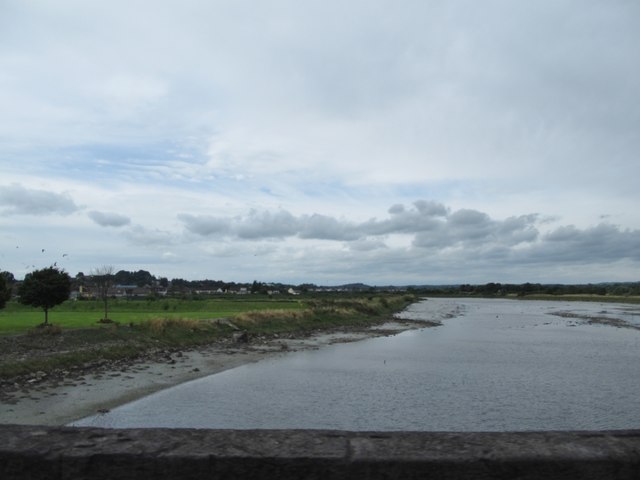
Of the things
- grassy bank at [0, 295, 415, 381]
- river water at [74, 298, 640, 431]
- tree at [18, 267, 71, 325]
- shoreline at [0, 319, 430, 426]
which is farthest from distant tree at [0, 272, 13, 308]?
river water at [74, 298, 640, 431]

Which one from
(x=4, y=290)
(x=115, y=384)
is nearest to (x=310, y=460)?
(x=115, y=384)

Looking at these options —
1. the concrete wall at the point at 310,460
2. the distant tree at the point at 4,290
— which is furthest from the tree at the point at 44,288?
the concrete wall at the point at 310,460

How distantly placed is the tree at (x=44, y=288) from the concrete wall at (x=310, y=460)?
29.6 meters

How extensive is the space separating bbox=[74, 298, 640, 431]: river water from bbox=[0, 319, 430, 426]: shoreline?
0.77 metres

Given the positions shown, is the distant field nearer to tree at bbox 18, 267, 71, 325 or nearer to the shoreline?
tree at bbox 18, 267, 71, 325

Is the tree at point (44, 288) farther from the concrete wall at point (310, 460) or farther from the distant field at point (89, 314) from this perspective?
Answer: the concrete wall at point (310, 460)

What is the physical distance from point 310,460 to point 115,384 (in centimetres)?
1903

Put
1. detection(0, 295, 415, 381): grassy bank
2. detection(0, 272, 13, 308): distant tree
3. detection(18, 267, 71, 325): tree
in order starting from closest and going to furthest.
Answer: detection(0, 295, 415, 381): grassy bank
detection(0, 272, 13, 308): distant tree
detection(18, 267, 71, 325): tree

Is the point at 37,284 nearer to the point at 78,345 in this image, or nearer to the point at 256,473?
the point at 78,345

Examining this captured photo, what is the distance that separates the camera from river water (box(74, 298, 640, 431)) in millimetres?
15719

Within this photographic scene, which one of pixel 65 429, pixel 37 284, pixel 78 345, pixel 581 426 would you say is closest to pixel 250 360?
pixel 78 345

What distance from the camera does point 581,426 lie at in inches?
618

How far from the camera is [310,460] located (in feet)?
10.2

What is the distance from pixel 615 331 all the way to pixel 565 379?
33.8 meters
